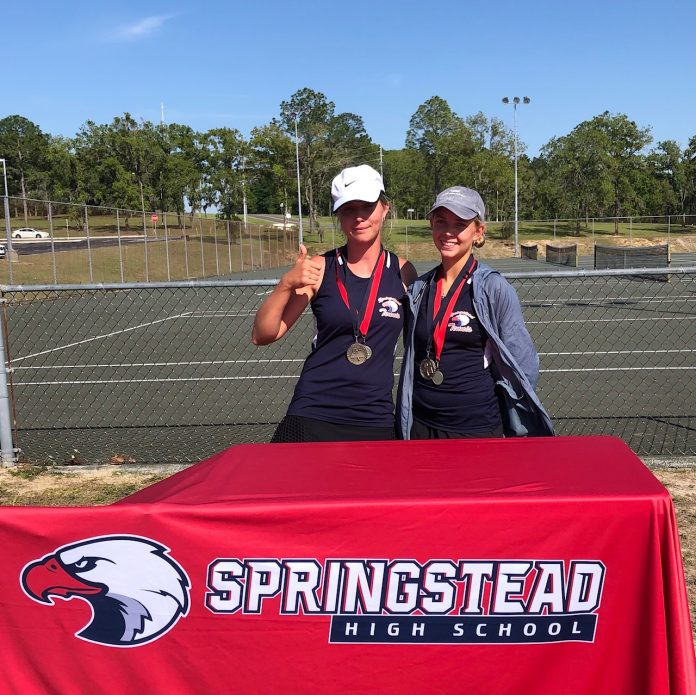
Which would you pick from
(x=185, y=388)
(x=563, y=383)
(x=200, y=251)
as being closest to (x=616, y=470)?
(x=563, y=383)

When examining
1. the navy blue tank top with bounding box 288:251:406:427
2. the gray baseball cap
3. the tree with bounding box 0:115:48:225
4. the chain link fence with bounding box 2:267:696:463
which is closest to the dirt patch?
the tree with bounding box 0:115:48:225

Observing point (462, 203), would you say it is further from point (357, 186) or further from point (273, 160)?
point (273, 160)

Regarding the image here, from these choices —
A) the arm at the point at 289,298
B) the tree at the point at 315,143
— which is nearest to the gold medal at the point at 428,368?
the arm at the point at 289,298

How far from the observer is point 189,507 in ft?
6.84

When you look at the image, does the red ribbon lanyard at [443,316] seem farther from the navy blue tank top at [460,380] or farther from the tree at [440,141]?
the tree at [440,141]

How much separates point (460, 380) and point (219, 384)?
7.31 m

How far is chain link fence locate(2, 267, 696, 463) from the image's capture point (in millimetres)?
6780

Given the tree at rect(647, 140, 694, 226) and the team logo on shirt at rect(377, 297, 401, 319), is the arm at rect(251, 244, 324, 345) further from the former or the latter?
the tree at rect(647, 140, 694, 226)

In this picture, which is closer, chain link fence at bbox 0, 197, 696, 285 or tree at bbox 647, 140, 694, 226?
chain link fence at bbox 0, 197, 696, 285

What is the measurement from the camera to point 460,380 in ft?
9.60

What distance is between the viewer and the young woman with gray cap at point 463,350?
286 cm

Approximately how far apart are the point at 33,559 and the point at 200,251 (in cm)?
4340

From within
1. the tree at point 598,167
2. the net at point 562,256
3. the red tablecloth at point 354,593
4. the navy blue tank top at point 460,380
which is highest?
the tree at point 598,167

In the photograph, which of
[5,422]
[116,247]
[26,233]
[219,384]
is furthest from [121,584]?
[116,247]
